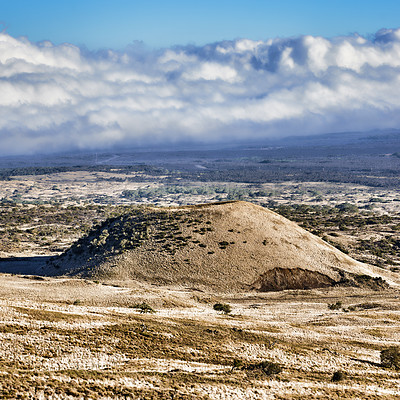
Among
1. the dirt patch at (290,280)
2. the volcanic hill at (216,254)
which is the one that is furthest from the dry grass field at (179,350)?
the volcanic hill at (216,254)

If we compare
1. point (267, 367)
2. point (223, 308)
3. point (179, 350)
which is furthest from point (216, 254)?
point (267, 367)

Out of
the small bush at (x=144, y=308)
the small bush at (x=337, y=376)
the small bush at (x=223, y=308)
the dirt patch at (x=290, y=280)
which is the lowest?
the dirt patch at (x=290, y=280)

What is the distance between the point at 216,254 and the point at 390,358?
2230cm

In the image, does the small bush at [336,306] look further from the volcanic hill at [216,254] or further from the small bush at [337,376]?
the small bush at [337,376]

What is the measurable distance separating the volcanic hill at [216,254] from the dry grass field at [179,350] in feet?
29.8

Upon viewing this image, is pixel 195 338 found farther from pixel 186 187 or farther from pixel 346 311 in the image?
pixel 186 187

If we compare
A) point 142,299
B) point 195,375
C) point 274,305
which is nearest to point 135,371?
point 195,375

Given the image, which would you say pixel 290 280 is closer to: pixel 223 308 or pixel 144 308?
pixel 223 308

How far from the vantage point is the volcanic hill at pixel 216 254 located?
42.5 meters

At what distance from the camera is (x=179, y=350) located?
859 inches

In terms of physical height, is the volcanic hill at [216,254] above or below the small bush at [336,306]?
above

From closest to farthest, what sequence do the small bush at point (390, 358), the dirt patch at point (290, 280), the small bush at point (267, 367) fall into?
the small bush at point (267, 367) → the small bush at point (390, 358) → the dirt patch at point (290, 280)

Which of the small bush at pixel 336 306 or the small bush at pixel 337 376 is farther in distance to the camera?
the small bush at pixel 336 306

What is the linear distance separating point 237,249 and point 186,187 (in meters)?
133
